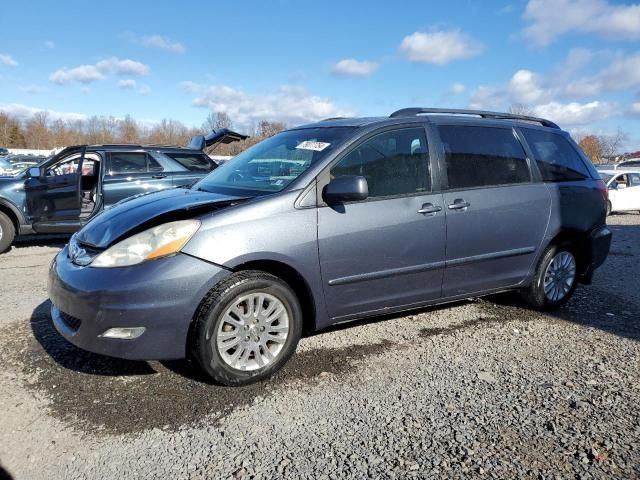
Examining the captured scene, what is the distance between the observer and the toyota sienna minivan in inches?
117

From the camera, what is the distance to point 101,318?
2.90m

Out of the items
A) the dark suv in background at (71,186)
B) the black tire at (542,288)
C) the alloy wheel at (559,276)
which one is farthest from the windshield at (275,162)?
the dark suv in background at (71,186)

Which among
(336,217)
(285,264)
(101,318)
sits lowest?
(101,318)

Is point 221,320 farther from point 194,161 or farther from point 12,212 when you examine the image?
point 12,212

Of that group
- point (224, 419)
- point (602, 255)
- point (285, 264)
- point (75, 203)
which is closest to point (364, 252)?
point (285, 264)

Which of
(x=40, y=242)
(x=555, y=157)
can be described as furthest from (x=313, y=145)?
(x=40, y=242)

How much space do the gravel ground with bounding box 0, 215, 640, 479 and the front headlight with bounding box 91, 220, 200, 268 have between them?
0.84 meters

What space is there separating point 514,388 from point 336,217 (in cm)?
163

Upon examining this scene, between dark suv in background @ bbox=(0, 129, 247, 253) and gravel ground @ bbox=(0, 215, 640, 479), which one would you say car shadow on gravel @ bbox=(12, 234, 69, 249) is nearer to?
dark suv in background @ bbox=(0, 129, 247, 253)

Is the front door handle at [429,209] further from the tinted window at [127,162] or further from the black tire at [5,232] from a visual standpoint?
the black tire at [5,232]

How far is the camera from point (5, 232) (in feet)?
25.0

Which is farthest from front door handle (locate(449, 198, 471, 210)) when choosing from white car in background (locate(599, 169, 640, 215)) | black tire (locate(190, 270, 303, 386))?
white car in background (locate(599, 169, 640, 215))

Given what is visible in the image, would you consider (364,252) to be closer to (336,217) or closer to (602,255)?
(336,217)

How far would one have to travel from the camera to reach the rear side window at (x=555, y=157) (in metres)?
4.63
